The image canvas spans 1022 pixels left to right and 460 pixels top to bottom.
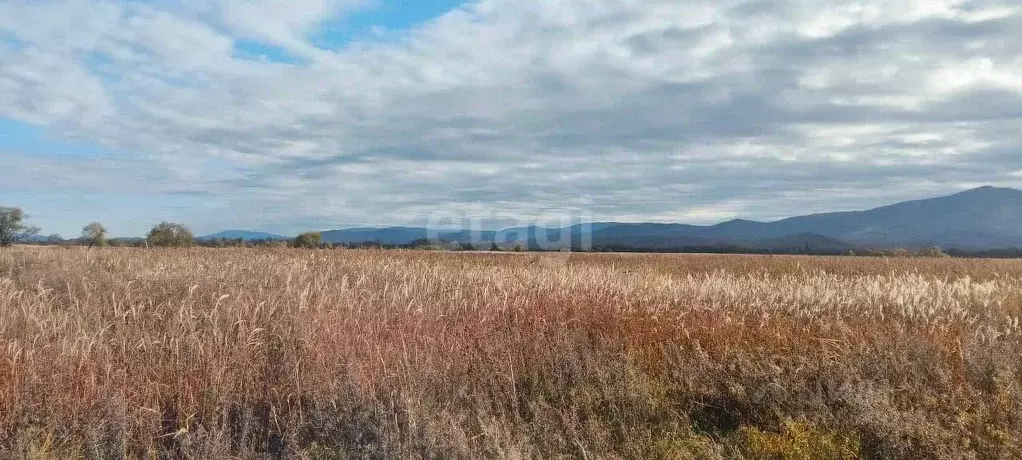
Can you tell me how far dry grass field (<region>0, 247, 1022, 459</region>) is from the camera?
491 centimetres

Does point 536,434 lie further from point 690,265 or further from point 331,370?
point 690,265

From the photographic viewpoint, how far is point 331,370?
6105 mm

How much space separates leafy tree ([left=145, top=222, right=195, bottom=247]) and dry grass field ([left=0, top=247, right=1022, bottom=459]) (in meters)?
21.4

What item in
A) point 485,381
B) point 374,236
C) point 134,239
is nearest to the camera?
point 485,381

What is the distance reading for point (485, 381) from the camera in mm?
6172

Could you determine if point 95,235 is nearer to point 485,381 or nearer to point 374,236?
point 374,236

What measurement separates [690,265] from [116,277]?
20368mm

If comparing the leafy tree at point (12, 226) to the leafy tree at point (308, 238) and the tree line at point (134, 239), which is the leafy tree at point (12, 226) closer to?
the tree line at point (134, 239)

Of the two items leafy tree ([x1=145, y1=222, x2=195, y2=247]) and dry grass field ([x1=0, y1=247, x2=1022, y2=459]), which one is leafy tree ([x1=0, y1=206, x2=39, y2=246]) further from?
dry grass field ([x1=0, y1=247, x2=1022, y2=459])

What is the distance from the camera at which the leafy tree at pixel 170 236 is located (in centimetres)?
2828

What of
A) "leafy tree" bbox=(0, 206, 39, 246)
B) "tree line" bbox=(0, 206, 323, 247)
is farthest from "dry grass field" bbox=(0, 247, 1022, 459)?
"leafy tree" bbox=(0, 206, 39, 246)

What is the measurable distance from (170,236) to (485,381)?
27837 millimetres

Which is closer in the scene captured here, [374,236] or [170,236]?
[170,236]

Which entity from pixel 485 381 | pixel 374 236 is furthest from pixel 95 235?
pixel 485 381
